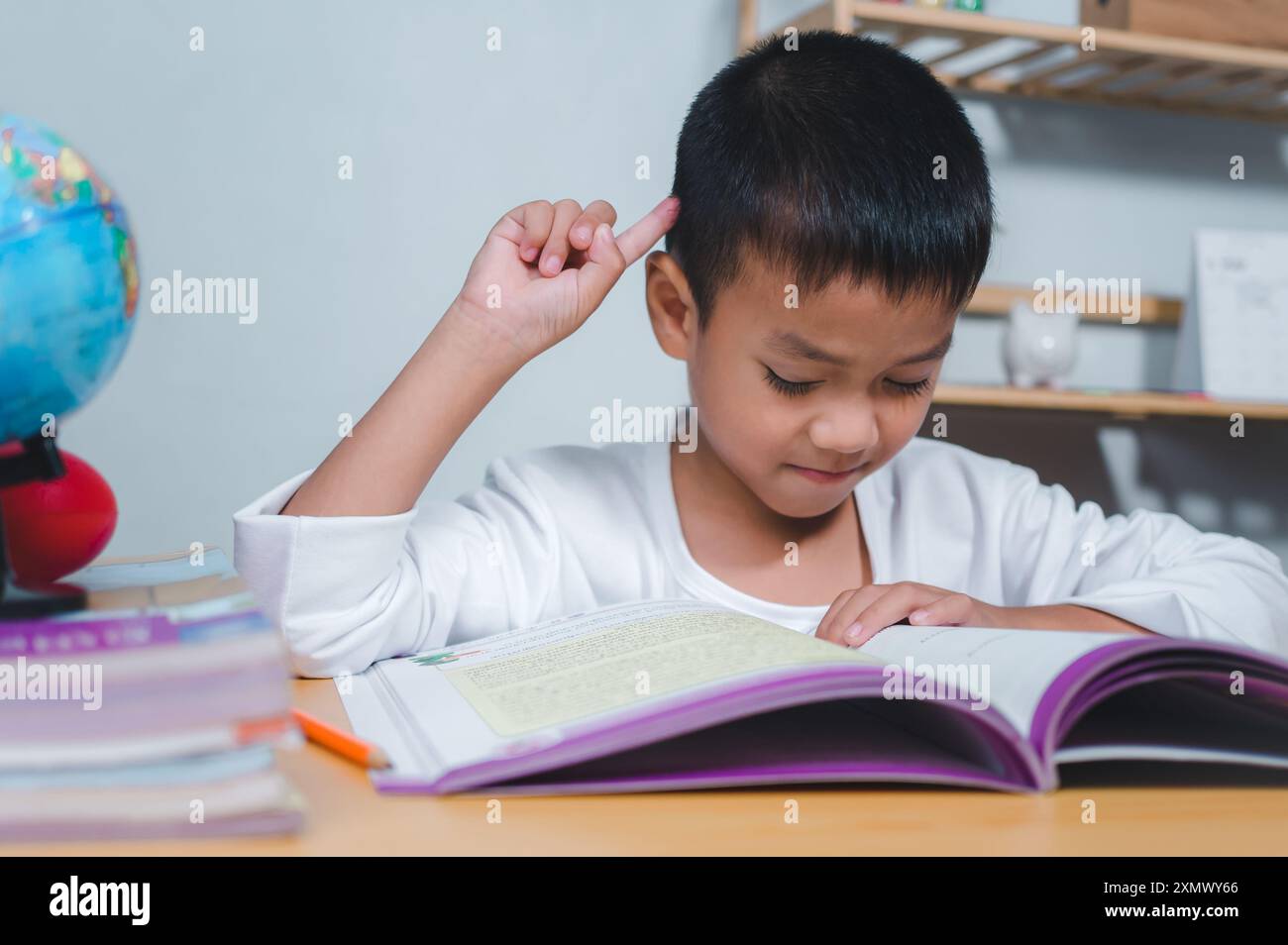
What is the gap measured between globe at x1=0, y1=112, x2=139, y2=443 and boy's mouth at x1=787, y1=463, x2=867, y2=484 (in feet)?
1.69

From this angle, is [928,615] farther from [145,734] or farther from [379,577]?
[145,734]

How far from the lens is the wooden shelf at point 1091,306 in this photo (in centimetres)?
185

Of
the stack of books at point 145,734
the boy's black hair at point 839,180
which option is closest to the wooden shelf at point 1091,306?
the boy's black hair at point 839,180

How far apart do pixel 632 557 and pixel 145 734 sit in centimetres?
63

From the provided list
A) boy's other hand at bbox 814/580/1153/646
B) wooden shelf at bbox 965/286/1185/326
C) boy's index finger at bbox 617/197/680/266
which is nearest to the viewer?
boy's other hand at bbox 814/580/1153/646

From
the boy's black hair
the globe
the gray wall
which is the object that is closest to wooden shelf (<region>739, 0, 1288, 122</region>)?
the gray wall

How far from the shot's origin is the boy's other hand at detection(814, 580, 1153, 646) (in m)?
0.69

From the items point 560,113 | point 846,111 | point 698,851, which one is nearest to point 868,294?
point 846,111

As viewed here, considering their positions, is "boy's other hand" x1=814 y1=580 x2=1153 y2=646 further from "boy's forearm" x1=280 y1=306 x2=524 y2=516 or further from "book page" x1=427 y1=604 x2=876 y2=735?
"boy's forearm" x1=280 y1=306 x2=524 y2=516

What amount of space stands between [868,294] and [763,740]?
1.35ft

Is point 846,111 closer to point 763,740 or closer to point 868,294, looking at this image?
point 868,294

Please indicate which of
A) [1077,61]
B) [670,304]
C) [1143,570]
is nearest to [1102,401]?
[1077,61]

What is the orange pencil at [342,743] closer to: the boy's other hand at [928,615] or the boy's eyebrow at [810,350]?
the boy's other hand at [928,615]

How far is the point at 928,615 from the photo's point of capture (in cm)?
69
